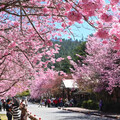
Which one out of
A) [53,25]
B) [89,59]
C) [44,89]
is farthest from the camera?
[44,89]

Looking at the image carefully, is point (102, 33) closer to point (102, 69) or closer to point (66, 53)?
point (102, 69)

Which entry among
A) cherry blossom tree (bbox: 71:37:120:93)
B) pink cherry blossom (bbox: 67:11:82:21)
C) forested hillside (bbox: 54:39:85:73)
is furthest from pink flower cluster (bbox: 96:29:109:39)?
cherry blossom tree (bbox: 71:37:120:93)

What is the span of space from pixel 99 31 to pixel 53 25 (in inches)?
236

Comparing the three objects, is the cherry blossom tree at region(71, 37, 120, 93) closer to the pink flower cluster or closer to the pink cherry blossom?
the pink flower cluster

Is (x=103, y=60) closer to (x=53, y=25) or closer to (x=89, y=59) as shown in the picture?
(x=89, y=59)

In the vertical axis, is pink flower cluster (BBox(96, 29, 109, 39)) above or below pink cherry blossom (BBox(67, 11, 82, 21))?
below

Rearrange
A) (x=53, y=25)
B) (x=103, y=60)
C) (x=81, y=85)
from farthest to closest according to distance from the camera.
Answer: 1. (x=81, y=85)
2. (x=103, y=60)
3. (x=53, y=25)

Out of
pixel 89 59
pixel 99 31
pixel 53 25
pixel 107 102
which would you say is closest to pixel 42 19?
pixel 53 25

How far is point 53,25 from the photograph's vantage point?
35.7 feet

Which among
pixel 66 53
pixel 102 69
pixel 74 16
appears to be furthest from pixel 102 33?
pixel 66 53

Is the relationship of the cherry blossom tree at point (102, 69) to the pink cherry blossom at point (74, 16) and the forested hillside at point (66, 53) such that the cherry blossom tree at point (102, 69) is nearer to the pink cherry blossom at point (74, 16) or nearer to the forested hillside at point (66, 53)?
the forested hillside at point (66, 53)

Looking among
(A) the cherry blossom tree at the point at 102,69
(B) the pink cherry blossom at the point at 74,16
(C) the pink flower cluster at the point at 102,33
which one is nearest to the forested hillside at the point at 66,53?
(A) the cherry blossom tree at the point at 102,69

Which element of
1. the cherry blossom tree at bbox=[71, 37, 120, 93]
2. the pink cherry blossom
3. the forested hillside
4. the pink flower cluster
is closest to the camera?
the pink cherry blossom

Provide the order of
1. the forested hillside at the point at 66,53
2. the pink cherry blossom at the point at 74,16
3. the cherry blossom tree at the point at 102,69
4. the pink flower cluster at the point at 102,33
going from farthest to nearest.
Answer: the cherry blossom tree at the point at 102,69, the forested hillside at the point at 66,53, the pink flower cluster at the point at 102,33, the pink cherry blossom at the point at 74,16
